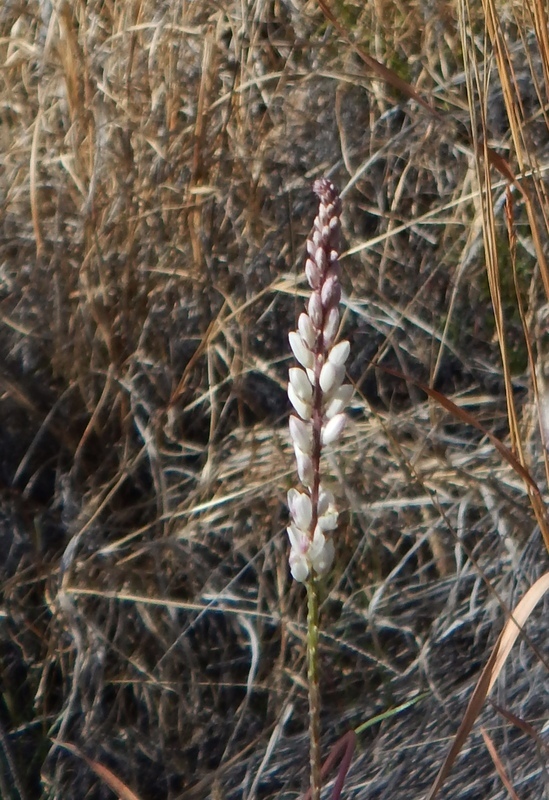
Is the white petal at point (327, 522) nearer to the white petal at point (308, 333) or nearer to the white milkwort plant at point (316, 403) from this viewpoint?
the white milkwort plant at point (316, 403)

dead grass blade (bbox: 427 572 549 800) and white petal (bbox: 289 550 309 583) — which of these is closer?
white petal (bbox: 289 550 309 583)

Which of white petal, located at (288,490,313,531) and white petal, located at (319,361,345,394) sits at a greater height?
white petal, located at (319,361,345,394)

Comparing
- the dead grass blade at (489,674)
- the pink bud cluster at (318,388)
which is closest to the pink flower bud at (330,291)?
the pink bud cluster at (318,388)

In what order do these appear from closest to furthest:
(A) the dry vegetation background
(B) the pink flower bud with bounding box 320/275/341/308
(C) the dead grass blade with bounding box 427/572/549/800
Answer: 1. (B) the pink flower bud with bounding box 320/275/341/308
2. (C) the dead grass blade with bounding box 427/572/549/800
3. (A) the dry vegetation background

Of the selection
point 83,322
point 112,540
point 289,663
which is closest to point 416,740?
point 289,663

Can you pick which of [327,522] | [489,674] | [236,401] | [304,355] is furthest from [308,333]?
[236,401]

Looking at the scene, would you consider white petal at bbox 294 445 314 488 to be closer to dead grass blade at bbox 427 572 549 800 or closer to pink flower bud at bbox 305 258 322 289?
pink flower bud at bbox 305 258 322 289

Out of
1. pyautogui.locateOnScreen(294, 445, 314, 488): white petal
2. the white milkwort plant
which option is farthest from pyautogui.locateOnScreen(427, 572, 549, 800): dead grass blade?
pyautogui.locateOnScreen(294, 445, 314, 488): white petal
